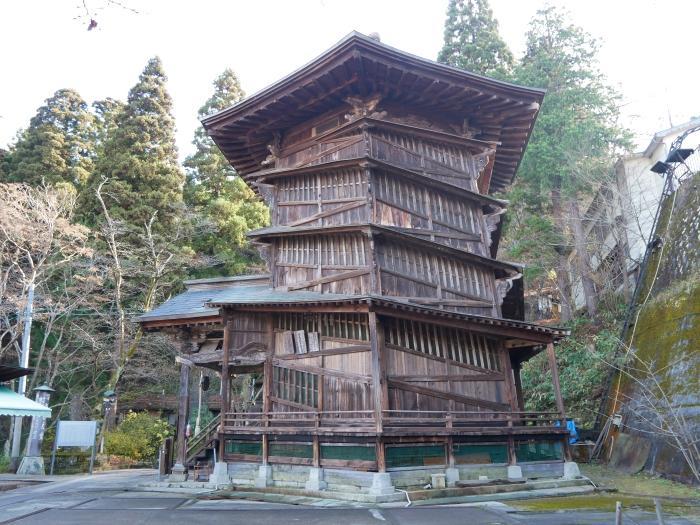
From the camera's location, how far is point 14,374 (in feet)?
33.9

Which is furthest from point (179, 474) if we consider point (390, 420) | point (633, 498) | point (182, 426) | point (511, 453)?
point (633, 498)

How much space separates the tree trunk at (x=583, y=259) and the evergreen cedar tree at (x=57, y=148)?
88.5 ft

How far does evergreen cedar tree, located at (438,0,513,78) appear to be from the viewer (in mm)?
30562

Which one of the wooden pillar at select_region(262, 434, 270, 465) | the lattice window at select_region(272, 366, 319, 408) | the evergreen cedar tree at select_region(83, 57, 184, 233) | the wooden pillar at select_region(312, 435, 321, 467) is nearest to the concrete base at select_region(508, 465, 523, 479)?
the wooden pillar at select_region(312, 435, 321, 467)

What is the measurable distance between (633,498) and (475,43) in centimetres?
2750

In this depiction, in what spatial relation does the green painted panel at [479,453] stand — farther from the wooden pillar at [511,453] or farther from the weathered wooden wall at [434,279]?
the weathered wooden wall at [434,279]

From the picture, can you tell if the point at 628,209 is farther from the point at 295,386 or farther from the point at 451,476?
the point at 295,386

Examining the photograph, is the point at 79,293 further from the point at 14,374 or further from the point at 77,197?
the point at 14,374

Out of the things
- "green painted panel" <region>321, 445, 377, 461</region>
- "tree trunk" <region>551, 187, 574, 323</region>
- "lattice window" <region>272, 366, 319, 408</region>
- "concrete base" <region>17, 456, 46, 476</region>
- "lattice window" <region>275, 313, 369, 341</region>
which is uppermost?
"tree trunk" <region>551, 187, 574, 323</region>

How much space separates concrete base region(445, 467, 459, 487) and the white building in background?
16.0 metres

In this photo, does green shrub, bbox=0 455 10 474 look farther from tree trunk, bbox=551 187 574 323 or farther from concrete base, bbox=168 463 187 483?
tree trunk, bbox=551 187 574 323

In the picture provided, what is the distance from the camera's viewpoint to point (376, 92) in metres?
15.4

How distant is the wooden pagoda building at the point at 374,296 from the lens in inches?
476

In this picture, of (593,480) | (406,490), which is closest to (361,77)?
(406,490)
